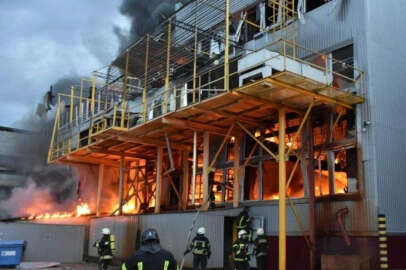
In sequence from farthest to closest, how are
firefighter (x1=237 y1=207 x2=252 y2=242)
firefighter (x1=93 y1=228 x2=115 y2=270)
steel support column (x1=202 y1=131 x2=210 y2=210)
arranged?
steel support column (x1=202 y1=131 x2=210 y2=210) → firefighter (x1=237 y1=207 x2=252 y2=242) → firefighter (x1=93 y1=228 x2=115 y2=270)

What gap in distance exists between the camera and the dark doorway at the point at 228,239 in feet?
55.2

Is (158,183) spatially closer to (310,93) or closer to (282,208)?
(282,208)

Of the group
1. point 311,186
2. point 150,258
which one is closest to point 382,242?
point 311,186

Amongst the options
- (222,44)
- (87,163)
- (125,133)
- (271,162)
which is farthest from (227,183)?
(87,163)

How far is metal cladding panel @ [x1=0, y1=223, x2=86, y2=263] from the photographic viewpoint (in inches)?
815

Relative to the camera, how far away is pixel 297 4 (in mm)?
18062

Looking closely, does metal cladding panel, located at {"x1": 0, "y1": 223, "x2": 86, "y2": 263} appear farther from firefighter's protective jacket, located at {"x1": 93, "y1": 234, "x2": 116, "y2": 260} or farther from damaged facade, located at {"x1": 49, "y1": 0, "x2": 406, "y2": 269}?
firefighter's protective jacket, located at {"x1": 93, "y1": 234, "x2": 116, "y2": 260}

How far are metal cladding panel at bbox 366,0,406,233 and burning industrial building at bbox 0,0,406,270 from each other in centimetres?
5

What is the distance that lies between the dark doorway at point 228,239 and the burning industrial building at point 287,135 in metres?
0.05

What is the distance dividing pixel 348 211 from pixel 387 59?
5335mm

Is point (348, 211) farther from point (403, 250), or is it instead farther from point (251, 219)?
point (251, 219)

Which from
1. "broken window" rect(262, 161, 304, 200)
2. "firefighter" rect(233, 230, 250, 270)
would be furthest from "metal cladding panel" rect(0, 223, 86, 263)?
"firefighter" rect(233, 230, 250, 270)

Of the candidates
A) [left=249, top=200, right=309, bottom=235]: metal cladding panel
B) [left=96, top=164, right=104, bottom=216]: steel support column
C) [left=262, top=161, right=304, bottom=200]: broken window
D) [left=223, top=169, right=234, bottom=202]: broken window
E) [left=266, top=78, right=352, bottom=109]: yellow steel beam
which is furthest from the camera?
[left=96, top=164, right=104, bottom=216]: steel support column

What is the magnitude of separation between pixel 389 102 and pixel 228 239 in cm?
726
